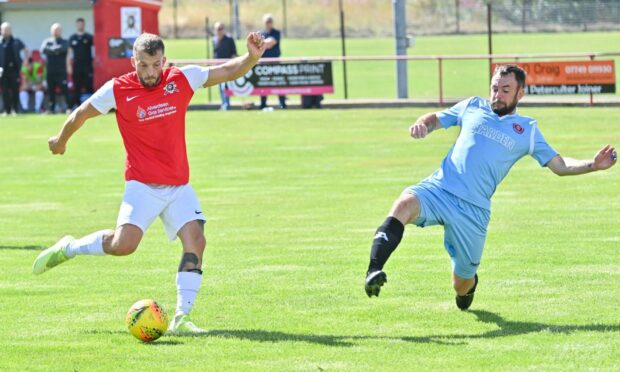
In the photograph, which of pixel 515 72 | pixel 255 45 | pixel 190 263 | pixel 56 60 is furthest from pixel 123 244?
pixel 56 60

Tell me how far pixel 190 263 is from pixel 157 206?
467 millimetres

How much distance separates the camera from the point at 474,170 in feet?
29.5

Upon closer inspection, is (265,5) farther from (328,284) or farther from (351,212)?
(328,284)

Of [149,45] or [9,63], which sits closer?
[149,45]

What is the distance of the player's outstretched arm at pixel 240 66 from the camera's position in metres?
9.03

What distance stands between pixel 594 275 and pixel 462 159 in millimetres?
2223

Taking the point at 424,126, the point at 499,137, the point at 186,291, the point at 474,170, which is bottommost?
the point at 186,291

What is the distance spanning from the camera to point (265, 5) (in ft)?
260

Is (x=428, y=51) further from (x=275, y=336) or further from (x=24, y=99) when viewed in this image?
(x=275, y=336)

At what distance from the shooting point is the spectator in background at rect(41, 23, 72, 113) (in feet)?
104

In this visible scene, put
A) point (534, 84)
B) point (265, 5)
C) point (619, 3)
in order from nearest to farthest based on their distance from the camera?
point (534, 84)
point (619, 3)
point (265, 5)

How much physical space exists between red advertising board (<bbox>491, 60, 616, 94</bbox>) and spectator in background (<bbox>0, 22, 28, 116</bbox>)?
38.7 ft

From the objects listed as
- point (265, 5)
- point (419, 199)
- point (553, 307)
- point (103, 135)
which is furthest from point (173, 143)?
point (265, 5)

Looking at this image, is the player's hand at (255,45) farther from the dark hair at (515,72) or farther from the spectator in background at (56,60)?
the spectator in background at (56,60)
